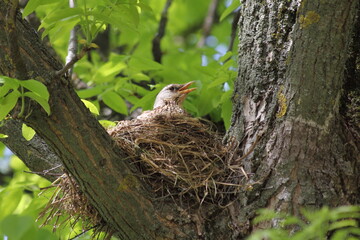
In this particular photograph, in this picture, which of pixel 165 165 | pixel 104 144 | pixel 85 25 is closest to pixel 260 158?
pixel 165 165

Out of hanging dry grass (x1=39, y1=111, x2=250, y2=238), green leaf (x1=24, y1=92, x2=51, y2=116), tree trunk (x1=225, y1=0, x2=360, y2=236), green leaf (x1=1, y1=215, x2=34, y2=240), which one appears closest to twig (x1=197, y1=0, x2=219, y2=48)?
hanging dry grass (x1=39, y1=111, x2=250, y2=238)

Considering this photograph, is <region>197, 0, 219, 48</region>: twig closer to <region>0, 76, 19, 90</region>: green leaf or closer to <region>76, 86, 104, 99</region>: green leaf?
<region>76, 86, 104, 99</region>: green leaf

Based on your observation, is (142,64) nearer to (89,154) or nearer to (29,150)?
(29,150)

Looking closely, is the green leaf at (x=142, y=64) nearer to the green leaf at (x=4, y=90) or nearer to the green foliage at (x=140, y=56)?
the green foliage at (x=140, y=56)

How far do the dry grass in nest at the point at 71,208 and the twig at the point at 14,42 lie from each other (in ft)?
2.57

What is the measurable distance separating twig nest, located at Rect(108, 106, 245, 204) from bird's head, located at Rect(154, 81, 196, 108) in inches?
44.0

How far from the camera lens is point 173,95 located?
5.30 m

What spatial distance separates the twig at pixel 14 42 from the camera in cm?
263

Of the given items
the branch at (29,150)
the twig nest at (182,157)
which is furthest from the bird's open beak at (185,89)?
the branch at (29,150)

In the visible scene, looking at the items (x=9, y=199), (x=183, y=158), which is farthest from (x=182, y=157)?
(x=9, y=199)

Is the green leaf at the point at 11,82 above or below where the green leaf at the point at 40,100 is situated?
above

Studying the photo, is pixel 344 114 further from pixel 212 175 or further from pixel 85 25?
pixel 85 25

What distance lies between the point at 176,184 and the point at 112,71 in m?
1.92

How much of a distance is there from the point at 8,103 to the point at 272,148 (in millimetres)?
1446
